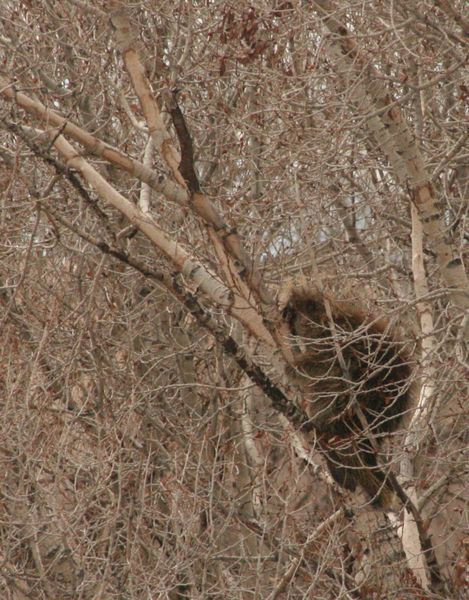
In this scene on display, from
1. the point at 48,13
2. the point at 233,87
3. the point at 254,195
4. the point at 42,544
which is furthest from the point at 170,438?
the point at 48,13

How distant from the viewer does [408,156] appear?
20.9ft

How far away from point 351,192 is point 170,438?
236 cm

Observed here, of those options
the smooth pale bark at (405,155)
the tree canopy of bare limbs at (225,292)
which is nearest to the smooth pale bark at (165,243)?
the tree canopy of bare limbs at (225,292)

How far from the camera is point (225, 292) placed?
20.1ft

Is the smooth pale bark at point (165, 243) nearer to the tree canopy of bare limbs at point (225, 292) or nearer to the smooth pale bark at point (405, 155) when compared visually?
the tree canopy of bare limbs at point (225, 292)

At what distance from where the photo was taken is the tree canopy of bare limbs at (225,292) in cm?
615

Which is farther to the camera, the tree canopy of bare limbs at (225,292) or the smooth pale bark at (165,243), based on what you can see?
the tree canopy of bare limbs at (225,292)

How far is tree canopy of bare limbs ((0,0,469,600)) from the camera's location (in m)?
6.15

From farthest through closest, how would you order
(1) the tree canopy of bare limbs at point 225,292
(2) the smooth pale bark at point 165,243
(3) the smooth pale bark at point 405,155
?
(3) the smooth pale bark at point 405,155 → (1) the tree canopy of bare limbs at point 225,292 → (2) the smooth pale bark at point 165,243

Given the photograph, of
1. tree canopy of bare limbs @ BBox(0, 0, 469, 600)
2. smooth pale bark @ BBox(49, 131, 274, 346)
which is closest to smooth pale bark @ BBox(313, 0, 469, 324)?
tree canopy of bare limbs @ BBox(0, 0, 469, 600)

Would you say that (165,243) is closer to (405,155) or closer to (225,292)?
(225,292)

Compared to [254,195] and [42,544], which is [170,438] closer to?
[42,544]

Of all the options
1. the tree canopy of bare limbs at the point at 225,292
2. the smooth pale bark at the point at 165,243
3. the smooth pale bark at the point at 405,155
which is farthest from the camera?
the smooth pale bark at the point at 405,155

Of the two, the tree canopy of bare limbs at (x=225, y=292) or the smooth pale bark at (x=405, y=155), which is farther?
the smooth pale bark at (x=405, y=155)
